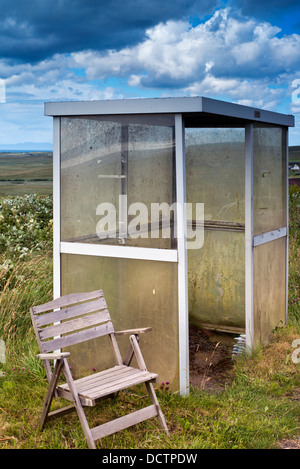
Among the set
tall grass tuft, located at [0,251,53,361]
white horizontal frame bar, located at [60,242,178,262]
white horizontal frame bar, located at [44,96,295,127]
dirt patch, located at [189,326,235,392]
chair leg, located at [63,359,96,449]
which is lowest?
dirt patch, located at [189,326,235,392]

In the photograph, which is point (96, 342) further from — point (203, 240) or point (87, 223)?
point (203, 240)

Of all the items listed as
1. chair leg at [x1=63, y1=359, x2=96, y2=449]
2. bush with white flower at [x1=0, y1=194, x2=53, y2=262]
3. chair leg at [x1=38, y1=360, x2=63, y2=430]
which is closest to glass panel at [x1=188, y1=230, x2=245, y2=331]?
bush with white flower at [x1=0, y1=194, x2=53, y2=262]

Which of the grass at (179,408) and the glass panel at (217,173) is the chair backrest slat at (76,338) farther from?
the glass panel at (217,173)

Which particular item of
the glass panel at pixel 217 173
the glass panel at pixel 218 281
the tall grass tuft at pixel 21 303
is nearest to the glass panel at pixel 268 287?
the glass panel at pixel 218 281

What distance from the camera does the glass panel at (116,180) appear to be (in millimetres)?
5171

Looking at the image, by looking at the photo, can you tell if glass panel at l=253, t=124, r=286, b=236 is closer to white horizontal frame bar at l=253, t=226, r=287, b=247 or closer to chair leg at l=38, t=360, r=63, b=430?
white horizontal frame bar at l=253, t=226, r=287, b=247

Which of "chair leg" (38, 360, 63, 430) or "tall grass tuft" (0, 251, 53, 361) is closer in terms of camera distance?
"chair leg" (38, 360, 63, 430)

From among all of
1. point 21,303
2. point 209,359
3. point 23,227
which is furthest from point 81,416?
point 23,227

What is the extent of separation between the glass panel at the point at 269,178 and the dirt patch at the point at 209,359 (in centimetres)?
158

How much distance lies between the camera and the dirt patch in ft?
18.8

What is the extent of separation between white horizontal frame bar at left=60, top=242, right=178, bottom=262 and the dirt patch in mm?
1188

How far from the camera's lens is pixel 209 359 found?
6.64 m

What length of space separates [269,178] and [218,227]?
120cm

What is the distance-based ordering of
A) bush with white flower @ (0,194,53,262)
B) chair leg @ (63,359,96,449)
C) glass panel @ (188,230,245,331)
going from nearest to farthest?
chair leg @ (63,359,96,449)
glass panel @ (188,230,245,331)
bush with white flower @ (0,194,53,262)
